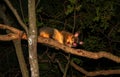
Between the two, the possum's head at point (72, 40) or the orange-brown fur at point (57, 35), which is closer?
the orange-brown fur at point (57, 35)

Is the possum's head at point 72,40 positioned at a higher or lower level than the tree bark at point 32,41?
lower

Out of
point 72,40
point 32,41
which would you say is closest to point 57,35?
point 72,40

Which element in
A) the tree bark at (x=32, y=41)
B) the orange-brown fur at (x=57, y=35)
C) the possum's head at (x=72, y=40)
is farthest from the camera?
the possum's head at (x=72, y=40)

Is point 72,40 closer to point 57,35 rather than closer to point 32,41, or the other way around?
point 57,35

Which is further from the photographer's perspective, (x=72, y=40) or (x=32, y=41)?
(x=72, y=40)

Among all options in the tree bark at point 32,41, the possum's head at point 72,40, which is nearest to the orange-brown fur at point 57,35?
the possum's head at point 72,40

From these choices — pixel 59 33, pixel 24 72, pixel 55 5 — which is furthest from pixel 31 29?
pixel 55 5

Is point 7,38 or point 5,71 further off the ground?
point 7,38

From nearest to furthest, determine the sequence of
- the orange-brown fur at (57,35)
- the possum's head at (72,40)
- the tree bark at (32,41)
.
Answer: the tree bark at (32,41) < the orange-brown fur at (57,35) < the possum's head at (72,40)

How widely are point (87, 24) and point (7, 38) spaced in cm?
297

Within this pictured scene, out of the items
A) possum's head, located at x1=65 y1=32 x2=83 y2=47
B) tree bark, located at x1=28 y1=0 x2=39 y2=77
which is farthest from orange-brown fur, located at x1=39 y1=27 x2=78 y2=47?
tree bark, located at x1=28 y1=0 x2=39 y2=77

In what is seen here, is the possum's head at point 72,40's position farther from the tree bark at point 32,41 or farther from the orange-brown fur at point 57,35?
the tree bark at point 32,41

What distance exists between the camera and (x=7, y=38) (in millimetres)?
4887

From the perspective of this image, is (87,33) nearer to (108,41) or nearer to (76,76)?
(108,41)
